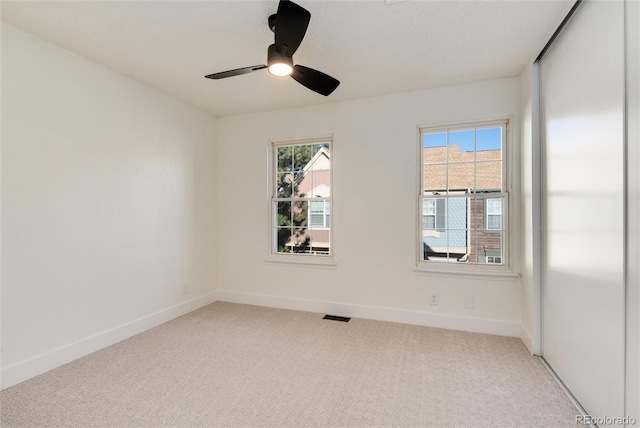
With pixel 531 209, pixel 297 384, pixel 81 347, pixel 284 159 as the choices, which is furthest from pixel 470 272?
pixel 81 347

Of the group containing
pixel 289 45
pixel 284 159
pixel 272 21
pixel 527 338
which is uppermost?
pixel 272 21

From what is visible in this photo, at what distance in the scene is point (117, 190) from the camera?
290 cm

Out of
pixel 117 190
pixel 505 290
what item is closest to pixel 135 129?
pixel 117 190

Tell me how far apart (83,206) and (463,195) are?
361cm

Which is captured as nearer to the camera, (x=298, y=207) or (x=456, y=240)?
(x=456, y=240)

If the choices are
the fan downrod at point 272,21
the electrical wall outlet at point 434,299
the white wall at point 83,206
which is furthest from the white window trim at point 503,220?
the white wall at point 83,206

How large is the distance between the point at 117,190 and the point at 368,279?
274 centimetres

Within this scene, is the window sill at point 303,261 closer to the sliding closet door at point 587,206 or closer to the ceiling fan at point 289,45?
the ceiling fan at point 289,45

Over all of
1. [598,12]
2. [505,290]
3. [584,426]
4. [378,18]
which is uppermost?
[378,18]

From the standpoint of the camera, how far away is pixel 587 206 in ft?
5.97

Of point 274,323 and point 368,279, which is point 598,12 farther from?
point 274,323

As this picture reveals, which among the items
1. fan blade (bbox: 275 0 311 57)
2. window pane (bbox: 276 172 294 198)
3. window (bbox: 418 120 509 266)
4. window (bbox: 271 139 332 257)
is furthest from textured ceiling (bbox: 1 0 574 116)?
window pane (bbox: 276 172 294 198)

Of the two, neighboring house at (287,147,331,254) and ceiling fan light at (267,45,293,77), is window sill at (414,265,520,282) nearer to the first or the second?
neighboring house at (287,147,331,254)

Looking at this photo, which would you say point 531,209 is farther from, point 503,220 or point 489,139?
point 489,139
